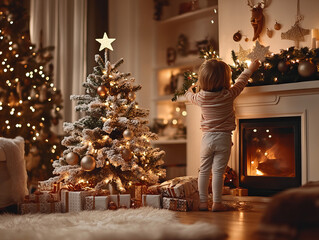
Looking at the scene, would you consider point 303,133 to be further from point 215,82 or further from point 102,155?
point 102,155

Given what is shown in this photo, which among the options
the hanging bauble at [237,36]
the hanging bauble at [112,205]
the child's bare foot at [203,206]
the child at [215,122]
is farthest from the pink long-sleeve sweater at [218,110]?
the hanging bauble at [237,36]

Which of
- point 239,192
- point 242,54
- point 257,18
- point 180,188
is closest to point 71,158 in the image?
point 180,188

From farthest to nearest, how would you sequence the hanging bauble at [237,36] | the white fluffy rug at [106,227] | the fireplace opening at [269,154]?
the hanging bauble at [237,36], the fireplace opening at [269,154], the white fluffy rug at [106,227]

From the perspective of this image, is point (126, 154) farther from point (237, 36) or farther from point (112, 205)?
point (237, 36)

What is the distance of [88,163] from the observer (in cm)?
312

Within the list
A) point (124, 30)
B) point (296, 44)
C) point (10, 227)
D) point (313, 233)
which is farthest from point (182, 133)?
point (313, 233)

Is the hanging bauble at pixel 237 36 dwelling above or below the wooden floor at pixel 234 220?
above

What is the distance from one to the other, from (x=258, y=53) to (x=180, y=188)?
1.36m

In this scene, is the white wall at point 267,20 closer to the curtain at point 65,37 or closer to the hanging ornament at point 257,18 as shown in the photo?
the hanging ornament at point 257,18

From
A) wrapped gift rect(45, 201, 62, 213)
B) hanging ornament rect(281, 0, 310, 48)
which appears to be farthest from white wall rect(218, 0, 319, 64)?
wrapped gift rect(45, 201, 62, 213)

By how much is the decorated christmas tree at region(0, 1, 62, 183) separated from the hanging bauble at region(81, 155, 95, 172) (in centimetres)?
181

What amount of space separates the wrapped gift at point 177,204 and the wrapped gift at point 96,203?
42 cm

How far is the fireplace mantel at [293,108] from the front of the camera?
3312 mm

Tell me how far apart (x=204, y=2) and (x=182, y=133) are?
1548 mm
